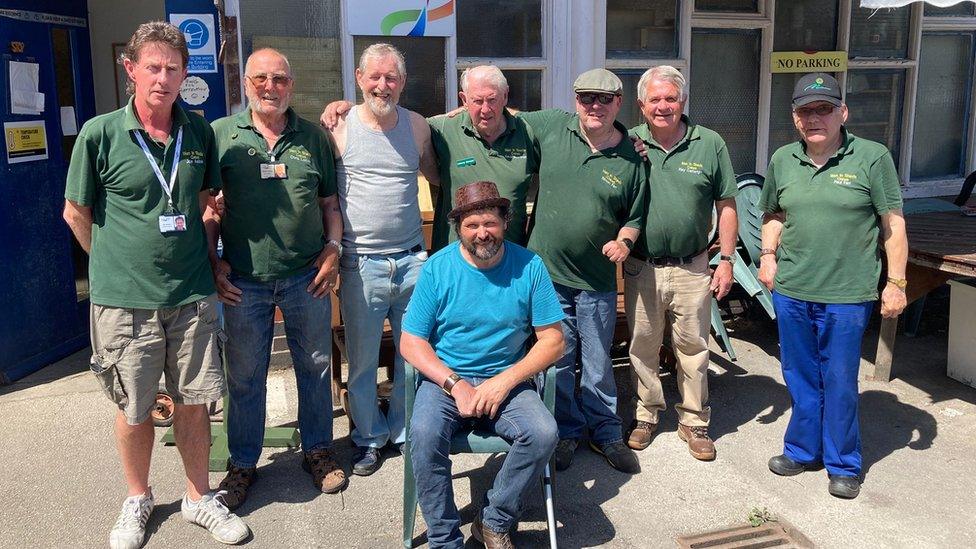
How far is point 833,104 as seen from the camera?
3.66 m

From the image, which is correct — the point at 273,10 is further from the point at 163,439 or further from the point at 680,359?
the point at 680,359

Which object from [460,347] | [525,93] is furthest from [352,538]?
[525,93]

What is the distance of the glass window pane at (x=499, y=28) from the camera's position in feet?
18.7

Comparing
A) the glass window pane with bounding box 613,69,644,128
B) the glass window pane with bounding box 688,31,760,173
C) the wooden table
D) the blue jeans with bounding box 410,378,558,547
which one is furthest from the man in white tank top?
the glass window pane with bounding box 688,31,760,173

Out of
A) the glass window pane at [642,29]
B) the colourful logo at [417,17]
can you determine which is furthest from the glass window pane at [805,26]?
the colourful logo at [417,17]

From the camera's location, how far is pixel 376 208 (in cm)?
372

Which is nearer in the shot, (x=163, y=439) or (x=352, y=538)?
(x=352, y=538)

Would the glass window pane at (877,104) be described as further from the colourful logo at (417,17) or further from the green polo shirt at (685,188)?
the green polo shirt at (685,188)

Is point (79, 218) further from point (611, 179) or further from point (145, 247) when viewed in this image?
point (611, 179)

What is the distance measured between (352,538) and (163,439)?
144 centimetres

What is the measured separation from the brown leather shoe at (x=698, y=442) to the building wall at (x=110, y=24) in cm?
684

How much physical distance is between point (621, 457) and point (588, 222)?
1.17 metres

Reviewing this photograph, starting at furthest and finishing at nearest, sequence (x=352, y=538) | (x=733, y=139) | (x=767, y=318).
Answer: (x=733, y=139)
(x=767, y=318)
(x=352, y=538)

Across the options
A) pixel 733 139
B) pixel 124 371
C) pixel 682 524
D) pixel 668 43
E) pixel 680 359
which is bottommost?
pixel 682 524
